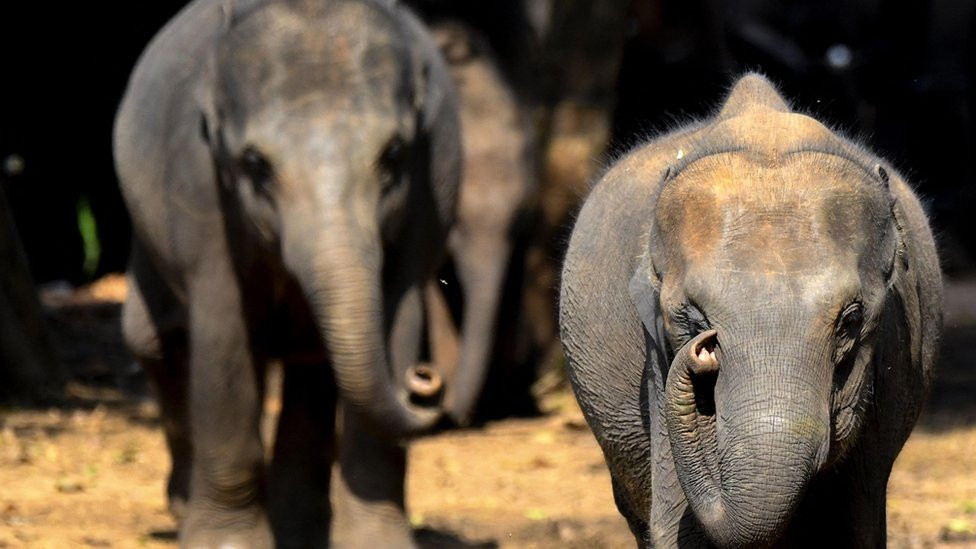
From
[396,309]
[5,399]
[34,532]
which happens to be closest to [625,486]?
[396,309]

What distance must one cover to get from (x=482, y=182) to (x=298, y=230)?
11.4 ft

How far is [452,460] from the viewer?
8438mm

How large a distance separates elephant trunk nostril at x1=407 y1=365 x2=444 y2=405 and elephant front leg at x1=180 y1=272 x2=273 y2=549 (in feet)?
1.92

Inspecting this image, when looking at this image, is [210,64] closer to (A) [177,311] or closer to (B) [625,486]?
(A) [177,311]

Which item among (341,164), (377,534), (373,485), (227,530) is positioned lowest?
(227,530)

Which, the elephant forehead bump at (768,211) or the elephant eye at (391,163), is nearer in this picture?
the elephant forehead bump at (768,211)

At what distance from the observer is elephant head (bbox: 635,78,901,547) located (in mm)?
3334

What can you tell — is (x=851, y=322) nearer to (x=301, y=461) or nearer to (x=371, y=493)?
(x=371, y=493)

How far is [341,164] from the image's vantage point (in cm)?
583

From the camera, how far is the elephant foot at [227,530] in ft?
20.2

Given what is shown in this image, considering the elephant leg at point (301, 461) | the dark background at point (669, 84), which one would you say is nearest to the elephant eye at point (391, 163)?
the elephant leg at point (301, 461)

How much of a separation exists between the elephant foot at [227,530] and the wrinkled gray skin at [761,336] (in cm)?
208

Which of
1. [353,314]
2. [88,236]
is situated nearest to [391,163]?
[353,314]

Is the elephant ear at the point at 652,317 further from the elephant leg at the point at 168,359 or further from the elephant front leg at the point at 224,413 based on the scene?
the elephant leg at the point at 168,359
